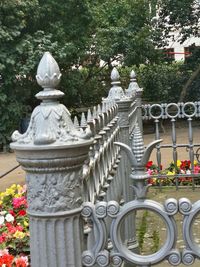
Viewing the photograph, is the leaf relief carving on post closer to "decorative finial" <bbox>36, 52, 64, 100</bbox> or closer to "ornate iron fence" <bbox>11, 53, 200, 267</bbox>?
"ornate iron fence" <bbox>11, 53, 200, 267</bbox>

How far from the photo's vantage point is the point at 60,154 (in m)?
1.83

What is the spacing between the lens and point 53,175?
188cm

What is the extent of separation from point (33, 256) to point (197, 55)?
51.8 ft

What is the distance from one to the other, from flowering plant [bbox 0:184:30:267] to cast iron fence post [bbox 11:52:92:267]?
1335 millimetres

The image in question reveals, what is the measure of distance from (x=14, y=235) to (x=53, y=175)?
196cm

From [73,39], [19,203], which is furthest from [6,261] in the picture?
[73,39]

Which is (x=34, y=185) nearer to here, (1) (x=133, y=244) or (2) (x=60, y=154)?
(2) (x=60, y=154)

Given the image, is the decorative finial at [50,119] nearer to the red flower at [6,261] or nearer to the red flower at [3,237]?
the red flower at [6,261]

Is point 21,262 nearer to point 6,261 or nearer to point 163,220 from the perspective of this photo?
point 6,261

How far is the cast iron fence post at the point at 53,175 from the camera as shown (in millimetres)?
1852

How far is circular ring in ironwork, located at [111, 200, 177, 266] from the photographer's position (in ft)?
6.29

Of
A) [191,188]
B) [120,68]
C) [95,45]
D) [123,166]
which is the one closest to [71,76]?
[95,45]

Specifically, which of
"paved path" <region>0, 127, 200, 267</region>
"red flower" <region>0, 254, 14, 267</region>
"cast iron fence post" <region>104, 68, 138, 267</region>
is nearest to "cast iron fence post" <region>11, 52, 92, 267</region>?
"red flower" <region>0, 254, 14, 267</region>

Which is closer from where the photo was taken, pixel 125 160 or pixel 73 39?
pixel 125 160
